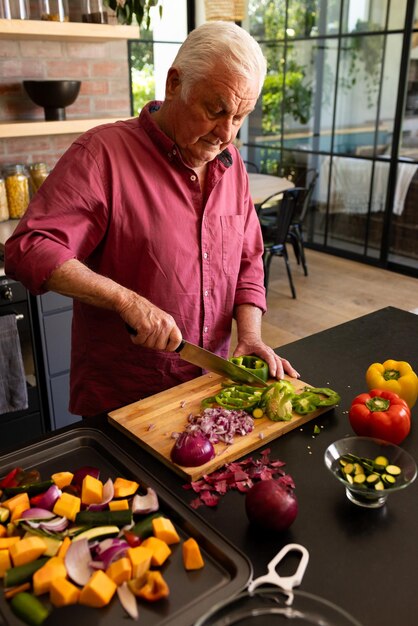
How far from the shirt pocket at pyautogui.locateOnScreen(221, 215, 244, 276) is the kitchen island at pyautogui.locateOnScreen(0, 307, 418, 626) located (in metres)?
0.45

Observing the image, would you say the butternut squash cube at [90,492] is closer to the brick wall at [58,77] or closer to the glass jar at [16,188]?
the glass jar at [16,188]

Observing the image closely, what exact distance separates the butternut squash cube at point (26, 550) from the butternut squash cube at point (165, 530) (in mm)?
174

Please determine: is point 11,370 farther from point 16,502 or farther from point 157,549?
point 157,549

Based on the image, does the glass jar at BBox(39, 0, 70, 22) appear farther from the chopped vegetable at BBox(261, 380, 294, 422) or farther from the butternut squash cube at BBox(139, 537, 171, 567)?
the butternut squash cube at BBox(139, 537, 171, 567)

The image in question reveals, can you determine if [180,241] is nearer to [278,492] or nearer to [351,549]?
[278,492]

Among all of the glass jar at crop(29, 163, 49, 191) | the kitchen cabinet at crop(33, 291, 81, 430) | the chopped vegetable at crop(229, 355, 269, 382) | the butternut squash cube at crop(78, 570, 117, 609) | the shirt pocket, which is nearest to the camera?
the butternut squash cube at crop(78, 570, 117, 609)

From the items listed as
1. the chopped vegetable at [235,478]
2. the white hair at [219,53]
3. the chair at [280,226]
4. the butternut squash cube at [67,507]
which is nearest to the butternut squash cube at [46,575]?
the butternut squash cube at [67,507]

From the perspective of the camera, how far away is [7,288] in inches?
91.7

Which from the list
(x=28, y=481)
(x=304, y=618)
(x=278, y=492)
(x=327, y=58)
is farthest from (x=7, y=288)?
(x=327, y=58)

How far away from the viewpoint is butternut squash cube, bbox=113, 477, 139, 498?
1.02 meters

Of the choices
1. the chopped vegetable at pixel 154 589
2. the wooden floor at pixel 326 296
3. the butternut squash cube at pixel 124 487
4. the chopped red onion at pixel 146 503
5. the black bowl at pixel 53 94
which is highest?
the black bowl at pixel 53 94

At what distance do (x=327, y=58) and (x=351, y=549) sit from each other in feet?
17.2

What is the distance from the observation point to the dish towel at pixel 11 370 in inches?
92.0

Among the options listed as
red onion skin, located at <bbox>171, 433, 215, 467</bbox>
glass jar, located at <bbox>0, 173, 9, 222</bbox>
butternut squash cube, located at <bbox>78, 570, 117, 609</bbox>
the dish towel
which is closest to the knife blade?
red onion skin, located at <bbox>171, 433, 215, 467</bbox>
